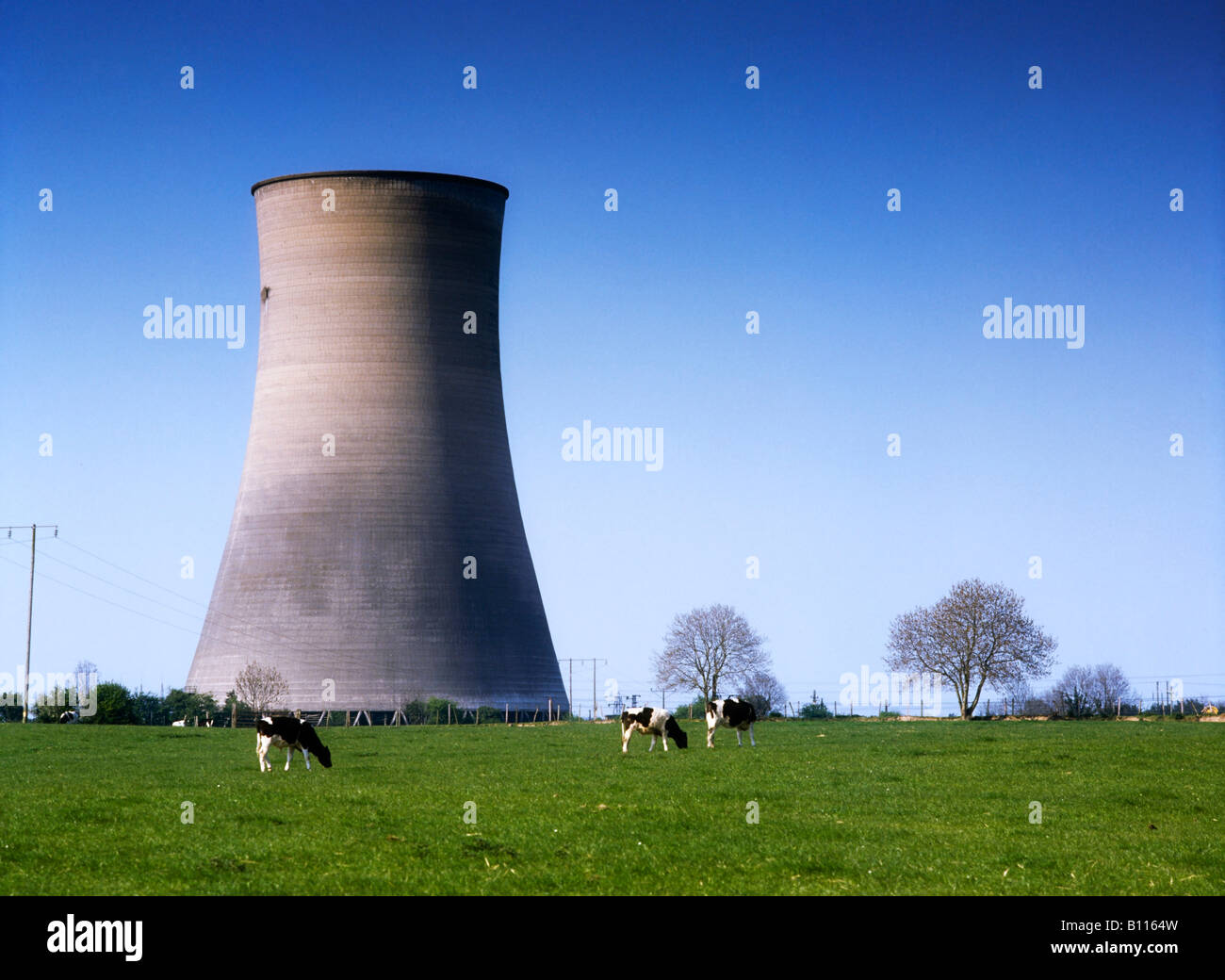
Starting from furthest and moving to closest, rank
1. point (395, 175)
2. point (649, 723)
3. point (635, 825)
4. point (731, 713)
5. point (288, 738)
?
point (395, 175)
point (731, 713)
point (649, 723)
point (288, 738)
point (635, 825)

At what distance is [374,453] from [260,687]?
9.78 m

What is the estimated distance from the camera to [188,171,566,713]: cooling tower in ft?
170

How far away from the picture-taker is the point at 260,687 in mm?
54969

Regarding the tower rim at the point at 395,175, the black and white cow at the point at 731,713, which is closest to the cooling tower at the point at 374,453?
the tower rim at the point at 395,175

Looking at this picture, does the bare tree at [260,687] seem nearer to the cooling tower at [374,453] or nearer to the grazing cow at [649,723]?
the cooling tower at [374,453]

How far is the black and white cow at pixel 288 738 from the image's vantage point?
22203mm

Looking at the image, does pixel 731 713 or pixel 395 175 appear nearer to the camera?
pixel 731 713

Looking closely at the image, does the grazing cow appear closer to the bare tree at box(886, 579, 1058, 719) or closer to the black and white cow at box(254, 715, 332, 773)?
the black and white cow at box(254, 715, 332, 773)

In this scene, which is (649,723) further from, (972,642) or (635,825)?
(972,642)

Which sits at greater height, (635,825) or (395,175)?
(395,175)

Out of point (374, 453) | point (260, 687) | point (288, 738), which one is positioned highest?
point (374, 453)

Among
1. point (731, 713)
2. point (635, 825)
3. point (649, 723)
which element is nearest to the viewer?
point (635, 825)

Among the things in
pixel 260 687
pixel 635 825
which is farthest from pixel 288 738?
pixel 260 687
